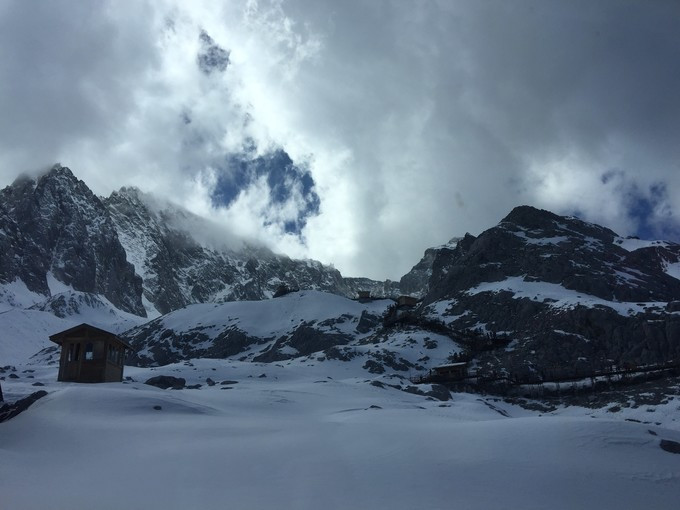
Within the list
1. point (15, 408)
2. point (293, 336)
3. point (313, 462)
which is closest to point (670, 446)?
point (313, 462)

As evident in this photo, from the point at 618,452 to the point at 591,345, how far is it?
5924 cm

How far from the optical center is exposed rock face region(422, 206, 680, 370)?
232 feet

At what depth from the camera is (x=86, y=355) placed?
41250 millimetres

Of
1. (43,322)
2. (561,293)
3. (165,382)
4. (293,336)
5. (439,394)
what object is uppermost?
(43,322)

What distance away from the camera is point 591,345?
237 feet

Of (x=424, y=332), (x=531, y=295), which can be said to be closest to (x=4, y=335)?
(x=424, y=332)

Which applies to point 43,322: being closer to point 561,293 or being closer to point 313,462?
point 561,293

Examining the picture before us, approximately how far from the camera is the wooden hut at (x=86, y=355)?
4000cm

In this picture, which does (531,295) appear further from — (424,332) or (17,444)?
(17,444)

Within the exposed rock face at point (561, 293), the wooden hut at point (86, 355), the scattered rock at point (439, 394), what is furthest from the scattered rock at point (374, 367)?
the wooden hut at point (86, 355)

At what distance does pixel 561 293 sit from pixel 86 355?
75479 mm

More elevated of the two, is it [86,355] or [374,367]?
[86,355]

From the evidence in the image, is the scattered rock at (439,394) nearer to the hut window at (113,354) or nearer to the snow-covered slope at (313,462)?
the snow-covered slope at (313,462)

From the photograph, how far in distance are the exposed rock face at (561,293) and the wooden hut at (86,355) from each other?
162 feet
